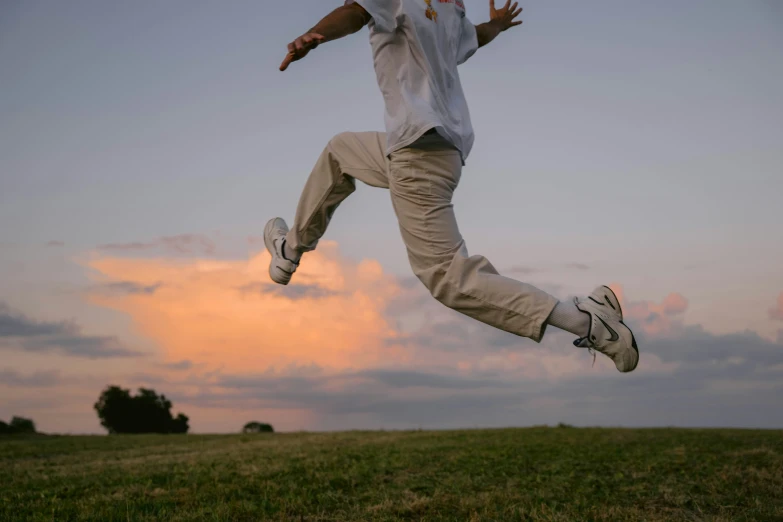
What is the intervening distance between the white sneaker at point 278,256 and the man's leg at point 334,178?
13 centimetres

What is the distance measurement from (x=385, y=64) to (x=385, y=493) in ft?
10.2

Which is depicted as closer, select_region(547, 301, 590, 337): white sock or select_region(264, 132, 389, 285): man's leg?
select_region(547, 301, 590, 337): white sock

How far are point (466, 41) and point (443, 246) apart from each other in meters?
1.74

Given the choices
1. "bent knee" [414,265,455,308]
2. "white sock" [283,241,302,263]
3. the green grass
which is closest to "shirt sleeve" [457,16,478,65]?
"bent knee" [414,265,455,308]

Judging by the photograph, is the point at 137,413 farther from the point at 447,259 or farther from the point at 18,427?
the point at 447,259

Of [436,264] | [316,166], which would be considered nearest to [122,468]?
[316,166]

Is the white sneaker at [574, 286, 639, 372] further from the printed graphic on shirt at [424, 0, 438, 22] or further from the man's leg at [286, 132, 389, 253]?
the printed graphic on shirt at [424, 0, 438, 22]

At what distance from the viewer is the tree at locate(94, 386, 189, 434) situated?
2141 cm

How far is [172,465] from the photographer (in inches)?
298

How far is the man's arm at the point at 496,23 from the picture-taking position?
555cm

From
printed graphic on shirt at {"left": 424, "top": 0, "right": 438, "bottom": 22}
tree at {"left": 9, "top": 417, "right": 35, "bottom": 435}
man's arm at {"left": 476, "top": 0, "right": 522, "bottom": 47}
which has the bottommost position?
tree at {"left": 9, "top": 417, "right": 35, "bottom": 435}

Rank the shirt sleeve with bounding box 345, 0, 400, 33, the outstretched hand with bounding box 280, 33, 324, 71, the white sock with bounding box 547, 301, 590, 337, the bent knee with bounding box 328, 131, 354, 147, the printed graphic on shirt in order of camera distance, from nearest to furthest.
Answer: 1. the outstretched hand with bounding box 280, 33, 324, 71
2. the shirt sleeve with bounding box 345, 0, 400, 33
3. the white sock with bounding box 547, 301, 590, 337
4. the printed graphic on shirt
5. the bent knee with bounding box 328, 131, 354, 147

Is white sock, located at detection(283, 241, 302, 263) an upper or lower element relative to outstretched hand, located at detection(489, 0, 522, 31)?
lower

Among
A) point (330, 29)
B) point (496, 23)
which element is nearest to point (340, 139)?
point (330, 29)
